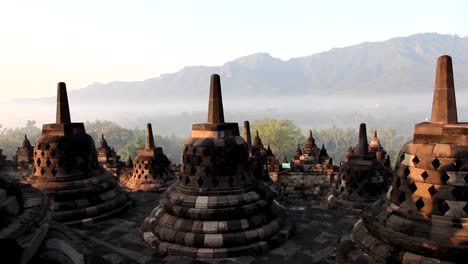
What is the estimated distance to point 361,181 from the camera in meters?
14.5

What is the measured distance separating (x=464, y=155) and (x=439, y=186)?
2.51 feet

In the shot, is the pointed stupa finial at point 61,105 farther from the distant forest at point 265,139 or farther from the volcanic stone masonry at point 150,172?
the distant forest at point 265,139

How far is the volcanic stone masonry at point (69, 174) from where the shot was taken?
12109 millimetres

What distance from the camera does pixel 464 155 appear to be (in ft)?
20.8

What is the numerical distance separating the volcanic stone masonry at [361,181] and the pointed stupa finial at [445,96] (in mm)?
7935

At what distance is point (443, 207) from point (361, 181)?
27.2 feet

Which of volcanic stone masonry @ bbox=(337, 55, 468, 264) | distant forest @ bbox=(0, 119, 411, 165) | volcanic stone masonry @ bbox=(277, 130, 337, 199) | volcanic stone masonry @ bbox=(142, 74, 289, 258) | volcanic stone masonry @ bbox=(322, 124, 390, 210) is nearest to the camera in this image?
volcanic stone masonry @ bbox=(337, 55, 468, 264)

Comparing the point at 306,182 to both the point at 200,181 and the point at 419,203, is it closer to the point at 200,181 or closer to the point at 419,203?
the point at 200,181

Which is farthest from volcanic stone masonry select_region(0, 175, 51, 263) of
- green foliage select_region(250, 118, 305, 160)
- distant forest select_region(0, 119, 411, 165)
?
green foliage select_region(250, 118, 305, 160)

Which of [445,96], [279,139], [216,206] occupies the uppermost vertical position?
[445,96]

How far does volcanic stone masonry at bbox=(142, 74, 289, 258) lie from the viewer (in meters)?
9.36

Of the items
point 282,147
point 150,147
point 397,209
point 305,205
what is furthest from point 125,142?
point 397,209

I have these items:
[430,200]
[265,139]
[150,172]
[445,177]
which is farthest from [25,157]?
[265,139]

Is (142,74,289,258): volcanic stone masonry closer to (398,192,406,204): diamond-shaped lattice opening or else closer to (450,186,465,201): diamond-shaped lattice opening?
(398,192,406,204): diamond-shaped lattice opening
